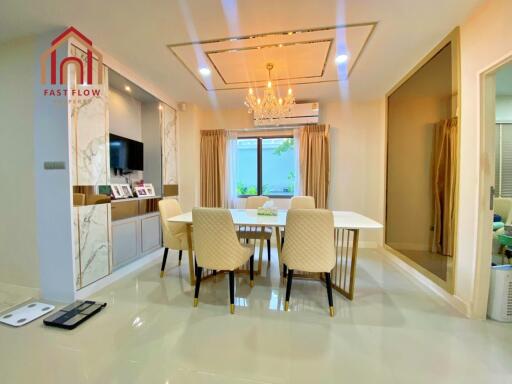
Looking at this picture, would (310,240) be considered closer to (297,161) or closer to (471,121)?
(471,121)

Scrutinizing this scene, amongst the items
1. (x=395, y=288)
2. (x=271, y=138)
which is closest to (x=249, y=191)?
(x=271, y=138)

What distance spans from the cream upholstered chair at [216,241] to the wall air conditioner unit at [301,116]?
104 inches

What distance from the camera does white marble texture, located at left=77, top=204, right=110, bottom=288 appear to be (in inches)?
90.0

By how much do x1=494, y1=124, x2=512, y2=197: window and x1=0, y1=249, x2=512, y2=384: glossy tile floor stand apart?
8.54 ft

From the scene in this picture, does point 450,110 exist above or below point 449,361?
above

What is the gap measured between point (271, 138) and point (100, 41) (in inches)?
116

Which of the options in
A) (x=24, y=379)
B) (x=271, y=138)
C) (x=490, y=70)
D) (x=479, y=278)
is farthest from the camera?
(x=271, y=138)

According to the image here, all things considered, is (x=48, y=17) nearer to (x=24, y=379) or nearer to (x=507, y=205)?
(x=24, y=379)

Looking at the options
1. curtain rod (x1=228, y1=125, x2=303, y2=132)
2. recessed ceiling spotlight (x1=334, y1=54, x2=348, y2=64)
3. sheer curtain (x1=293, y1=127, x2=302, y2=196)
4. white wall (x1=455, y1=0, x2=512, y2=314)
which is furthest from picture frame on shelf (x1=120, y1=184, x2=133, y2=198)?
white wall (x1=455, y1=0, x2=512, y2=314)

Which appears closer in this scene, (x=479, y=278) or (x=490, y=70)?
(x=490, y=70)

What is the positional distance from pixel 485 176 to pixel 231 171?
11.5 feet

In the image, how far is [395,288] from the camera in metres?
2.51

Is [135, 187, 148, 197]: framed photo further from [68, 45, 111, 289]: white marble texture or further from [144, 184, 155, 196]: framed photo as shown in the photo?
[68, 45, 111, 289]: white marble texture

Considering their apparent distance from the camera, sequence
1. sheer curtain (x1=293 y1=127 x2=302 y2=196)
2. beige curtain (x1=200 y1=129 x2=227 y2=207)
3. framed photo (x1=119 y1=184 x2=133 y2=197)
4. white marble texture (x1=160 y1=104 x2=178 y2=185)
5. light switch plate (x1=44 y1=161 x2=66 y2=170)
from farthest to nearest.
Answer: beige curtain (x1=200 y1=129 x2=227 y2=207) → sheer curtain (x1=293 y1=127 x2=302 y2=196) → white marble texture (x1=160 y1=104 x2=178 y2=185) → framed photo (x1=119 y1=184 x2=133 y2=197) → light switch plate (x1=44 y1=161 x2=66 y2=170)
